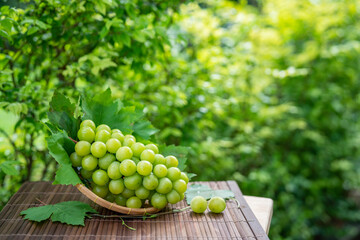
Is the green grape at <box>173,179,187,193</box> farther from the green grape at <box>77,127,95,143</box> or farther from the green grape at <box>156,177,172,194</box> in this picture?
the green grape at <box>77,127,95,143</box>

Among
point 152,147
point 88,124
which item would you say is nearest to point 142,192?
point 152,147

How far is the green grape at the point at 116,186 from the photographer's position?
37.2 inches

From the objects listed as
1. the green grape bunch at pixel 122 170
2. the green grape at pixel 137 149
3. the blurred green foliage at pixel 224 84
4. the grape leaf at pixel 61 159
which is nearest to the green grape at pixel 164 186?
the green grape bunch at pixel 122 170

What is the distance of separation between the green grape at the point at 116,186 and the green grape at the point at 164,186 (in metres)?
0.10

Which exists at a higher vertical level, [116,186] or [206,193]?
[116,186]

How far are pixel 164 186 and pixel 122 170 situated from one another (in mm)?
127

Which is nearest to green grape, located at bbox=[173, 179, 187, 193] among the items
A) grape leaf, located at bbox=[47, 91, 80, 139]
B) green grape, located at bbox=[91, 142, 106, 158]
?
green grape, located at bbox=[91, 142, 106, 158]

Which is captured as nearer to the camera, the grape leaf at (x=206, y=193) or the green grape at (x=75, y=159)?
the green grape at (x=75, y=159)

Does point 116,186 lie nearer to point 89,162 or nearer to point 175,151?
point 89,162

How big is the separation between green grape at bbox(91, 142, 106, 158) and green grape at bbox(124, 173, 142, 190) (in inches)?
3.9

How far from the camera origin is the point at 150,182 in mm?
942

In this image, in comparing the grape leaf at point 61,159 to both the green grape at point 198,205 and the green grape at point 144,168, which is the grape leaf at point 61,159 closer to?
the green grape at point 144,168

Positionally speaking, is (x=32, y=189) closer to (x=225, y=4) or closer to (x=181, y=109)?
(x=181, y=109)

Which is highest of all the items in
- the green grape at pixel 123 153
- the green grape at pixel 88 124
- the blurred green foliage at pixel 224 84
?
the green grape at pixel 88 124
